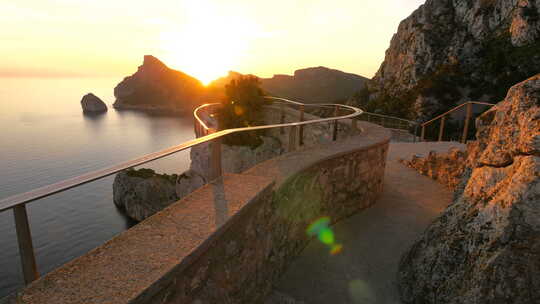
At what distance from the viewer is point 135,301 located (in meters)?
1.57

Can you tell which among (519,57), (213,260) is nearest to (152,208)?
(213,260)

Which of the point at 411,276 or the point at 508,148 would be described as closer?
the point at 508,148

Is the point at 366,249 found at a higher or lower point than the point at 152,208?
higher

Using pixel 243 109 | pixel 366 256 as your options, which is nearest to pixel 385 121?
pixel 243 109

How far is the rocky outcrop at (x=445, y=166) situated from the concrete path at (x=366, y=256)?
0.47 meters

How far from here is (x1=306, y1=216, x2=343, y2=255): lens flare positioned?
4.68 meters

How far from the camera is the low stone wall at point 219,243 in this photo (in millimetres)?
1708

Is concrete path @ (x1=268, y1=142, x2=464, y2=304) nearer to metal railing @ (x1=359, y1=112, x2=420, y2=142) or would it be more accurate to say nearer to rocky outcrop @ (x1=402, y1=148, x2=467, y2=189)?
rocky outcrop @ (x1=402, y1=148, x2=467, y2=189)

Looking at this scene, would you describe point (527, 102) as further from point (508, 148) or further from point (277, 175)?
point (277, 175)

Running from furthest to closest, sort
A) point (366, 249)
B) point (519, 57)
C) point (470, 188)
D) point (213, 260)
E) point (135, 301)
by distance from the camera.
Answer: point (519, 57) < point (366, 249) < point (470, 188) < point (213, 260) < point (135, 301)

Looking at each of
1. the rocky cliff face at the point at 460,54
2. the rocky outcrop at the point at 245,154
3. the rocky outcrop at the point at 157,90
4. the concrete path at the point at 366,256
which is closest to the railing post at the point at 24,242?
the concrete path at the point at 366,256

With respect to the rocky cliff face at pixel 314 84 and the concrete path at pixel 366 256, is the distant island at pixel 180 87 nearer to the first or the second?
the rocky cliff face at pixel 314 84

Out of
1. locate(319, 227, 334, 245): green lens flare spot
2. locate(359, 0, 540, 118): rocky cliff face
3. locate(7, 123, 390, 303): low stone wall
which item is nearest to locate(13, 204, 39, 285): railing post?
locate(7, 123, 390, 303): low stone wall

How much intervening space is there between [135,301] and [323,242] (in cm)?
369
